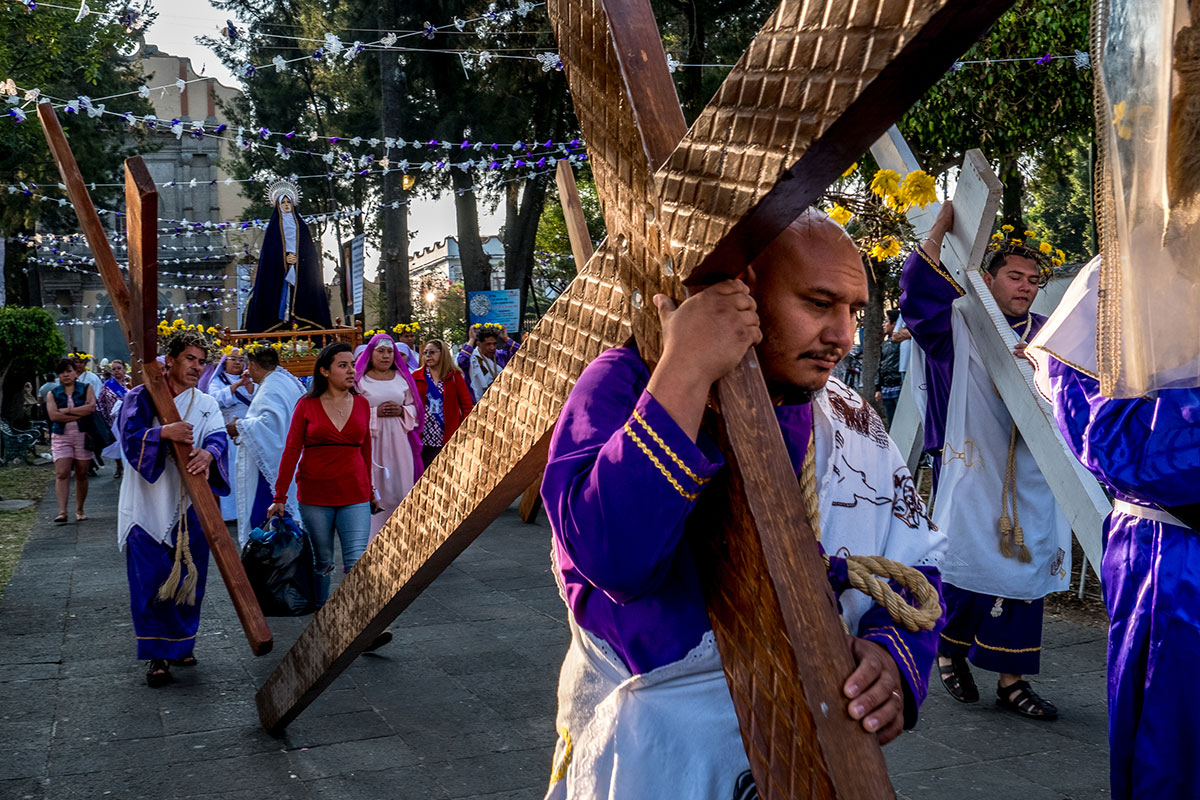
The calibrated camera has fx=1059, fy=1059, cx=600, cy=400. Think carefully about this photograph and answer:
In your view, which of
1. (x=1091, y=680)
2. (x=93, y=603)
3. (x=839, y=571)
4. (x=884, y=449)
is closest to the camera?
(x=839, y=571)

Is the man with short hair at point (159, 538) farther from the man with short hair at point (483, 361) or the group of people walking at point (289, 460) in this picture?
the man with short hair at point (483, 361)

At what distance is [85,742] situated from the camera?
4.55 metres

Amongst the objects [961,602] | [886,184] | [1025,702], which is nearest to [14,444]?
[961,602]

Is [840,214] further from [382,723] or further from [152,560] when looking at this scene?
[152,560]

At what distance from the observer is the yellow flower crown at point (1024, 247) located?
5016mm

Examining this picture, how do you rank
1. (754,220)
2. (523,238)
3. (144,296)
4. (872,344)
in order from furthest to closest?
(523,238) → (872,344) → (144,296) → (754,220)

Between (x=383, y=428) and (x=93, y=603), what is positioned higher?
(x=383, y=428)

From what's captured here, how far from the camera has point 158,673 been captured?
5445mm

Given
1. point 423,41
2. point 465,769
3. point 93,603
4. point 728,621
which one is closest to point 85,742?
point 465,769

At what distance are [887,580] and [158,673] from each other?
15.9 ft

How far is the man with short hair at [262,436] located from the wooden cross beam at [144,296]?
127 inches

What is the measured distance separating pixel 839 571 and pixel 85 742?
4118mm

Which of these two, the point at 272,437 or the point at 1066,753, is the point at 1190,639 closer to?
the point at 1066,753

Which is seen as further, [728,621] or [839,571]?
[839,571]
